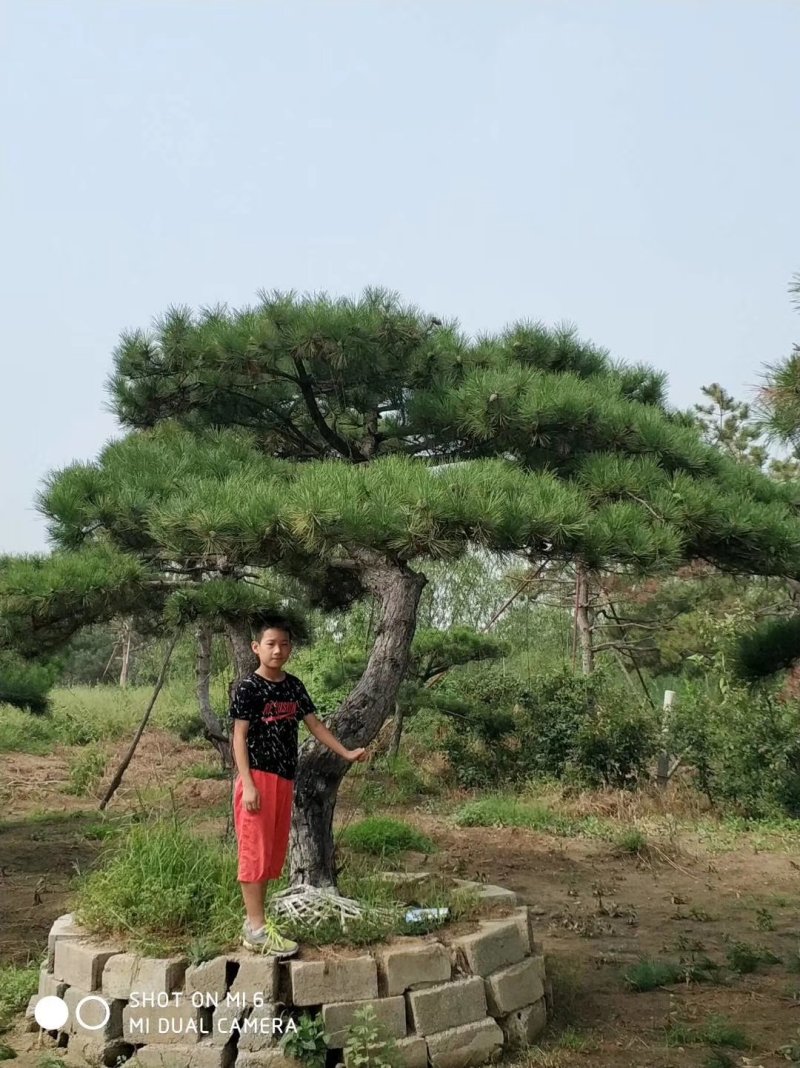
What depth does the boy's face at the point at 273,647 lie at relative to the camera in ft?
10.9

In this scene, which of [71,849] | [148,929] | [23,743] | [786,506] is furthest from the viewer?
[23,743]

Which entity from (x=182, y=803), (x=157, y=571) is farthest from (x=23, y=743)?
(x=157, y=571)

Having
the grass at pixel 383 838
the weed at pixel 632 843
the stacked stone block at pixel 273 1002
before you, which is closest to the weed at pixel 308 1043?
the stacked stone block at pixel 273 1002

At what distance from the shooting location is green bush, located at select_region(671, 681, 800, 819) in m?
8.09

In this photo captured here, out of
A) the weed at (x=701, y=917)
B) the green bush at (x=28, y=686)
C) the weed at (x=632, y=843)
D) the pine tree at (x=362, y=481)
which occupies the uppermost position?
the pine tree at (x=362, y=481)

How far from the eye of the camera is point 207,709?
7.03 metres

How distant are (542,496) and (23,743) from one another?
10.7 meters

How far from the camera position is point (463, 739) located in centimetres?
941

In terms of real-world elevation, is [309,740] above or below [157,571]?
below

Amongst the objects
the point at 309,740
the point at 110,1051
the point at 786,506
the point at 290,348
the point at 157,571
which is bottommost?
the point at 110,1051

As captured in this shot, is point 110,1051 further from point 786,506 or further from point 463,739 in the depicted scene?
point 463,739

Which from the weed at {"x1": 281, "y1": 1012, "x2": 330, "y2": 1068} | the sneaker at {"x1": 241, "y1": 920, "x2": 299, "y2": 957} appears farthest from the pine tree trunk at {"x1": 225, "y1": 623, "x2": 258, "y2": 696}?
the weed at {"x1": 281, "y1": 1012, "x2": 330, "y2": 1068}

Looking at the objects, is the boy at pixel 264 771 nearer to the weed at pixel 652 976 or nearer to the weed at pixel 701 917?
the weed at pixel 652 976

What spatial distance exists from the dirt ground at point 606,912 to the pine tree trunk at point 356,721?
3.43 ft
